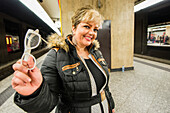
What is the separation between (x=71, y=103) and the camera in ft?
2.79

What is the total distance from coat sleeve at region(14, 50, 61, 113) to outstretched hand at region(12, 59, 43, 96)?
0.05 meters

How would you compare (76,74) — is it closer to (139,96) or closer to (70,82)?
(70,82)

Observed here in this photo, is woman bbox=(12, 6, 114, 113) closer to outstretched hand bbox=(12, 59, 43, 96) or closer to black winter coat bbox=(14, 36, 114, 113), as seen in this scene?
black winter coat bbox=(14, 36, 114, 113)

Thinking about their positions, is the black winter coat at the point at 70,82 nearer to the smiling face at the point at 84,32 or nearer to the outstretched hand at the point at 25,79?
the smiling face at the point at 84,32

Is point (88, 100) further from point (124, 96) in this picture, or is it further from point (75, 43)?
point (124, 96)

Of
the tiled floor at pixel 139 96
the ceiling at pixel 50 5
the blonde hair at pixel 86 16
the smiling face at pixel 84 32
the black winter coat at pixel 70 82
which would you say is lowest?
the tiled floor at pixel 139 96

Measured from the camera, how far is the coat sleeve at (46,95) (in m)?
0.52

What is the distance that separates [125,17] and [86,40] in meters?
3.90

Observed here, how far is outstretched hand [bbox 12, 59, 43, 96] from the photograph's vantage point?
425 millimetres

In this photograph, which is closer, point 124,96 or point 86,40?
point 86,40

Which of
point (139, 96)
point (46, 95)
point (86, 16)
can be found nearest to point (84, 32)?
point (86, 16)

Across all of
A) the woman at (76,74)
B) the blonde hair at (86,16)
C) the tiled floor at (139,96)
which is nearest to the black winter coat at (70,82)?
the woman at (76,74)

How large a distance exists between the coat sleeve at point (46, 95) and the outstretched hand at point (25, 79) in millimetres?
47

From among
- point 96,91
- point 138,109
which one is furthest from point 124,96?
point 96,91
